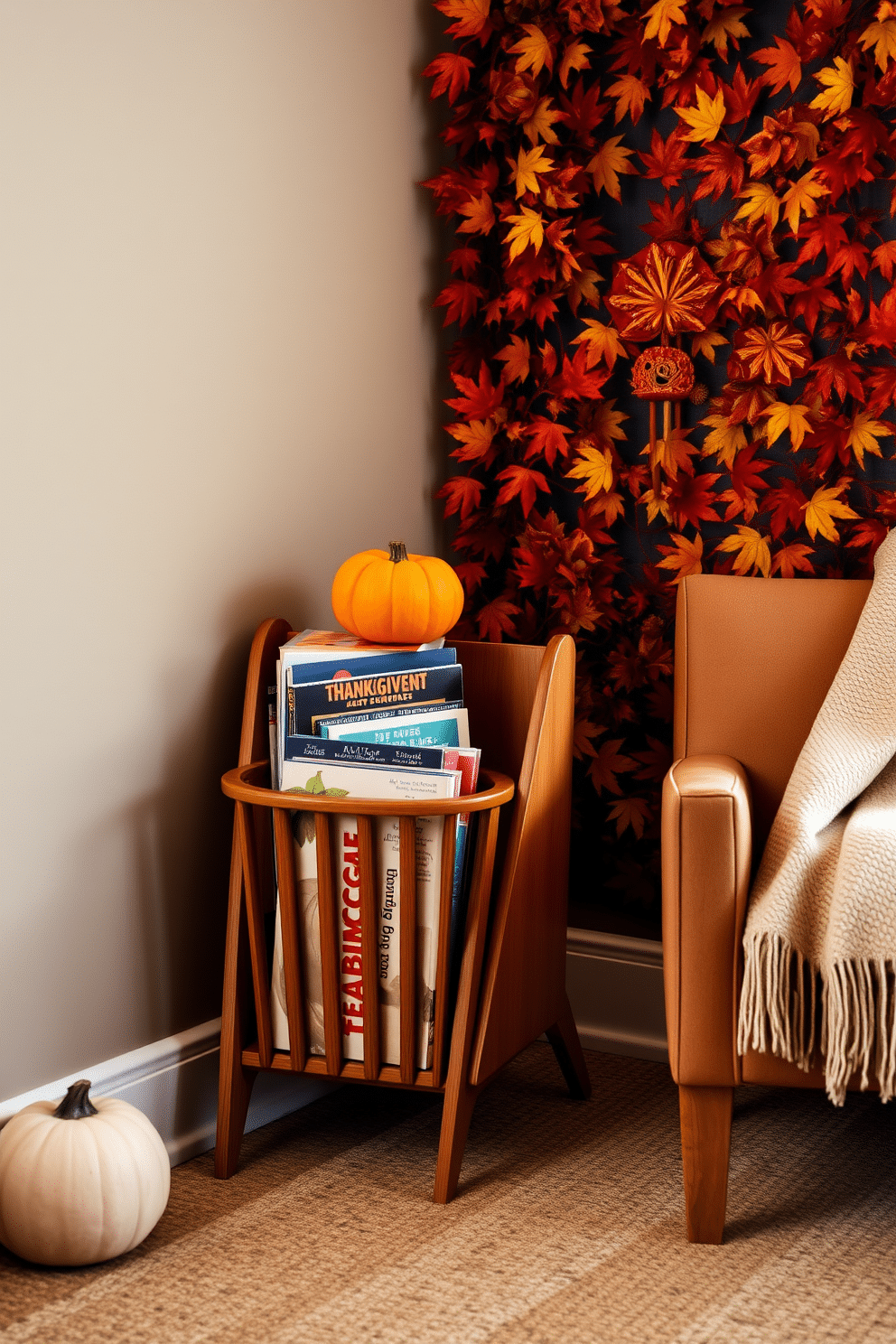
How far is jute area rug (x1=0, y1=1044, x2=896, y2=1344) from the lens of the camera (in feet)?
4.43

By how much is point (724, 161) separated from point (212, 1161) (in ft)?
5.76

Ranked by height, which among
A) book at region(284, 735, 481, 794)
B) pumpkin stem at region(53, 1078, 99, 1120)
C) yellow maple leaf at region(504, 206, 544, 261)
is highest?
yellow maple leaf at region(504, 206, 544, 261)

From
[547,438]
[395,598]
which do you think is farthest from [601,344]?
[395,598]

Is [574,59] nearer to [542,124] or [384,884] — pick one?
[542,124]

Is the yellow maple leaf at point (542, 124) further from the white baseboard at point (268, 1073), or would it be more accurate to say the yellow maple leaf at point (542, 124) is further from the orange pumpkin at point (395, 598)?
the white baseboard at point (268, 1073)

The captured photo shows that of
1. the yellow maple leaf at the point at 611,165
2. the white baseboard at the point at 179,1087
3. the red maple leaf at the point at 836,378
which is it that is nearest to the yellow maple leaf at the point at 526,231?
the yellow maple leaf at the point at 611,165

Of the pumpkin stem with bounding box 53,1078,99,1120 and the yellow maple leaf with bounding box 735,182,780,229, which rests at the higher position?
the yellow maple leaf with bounding box 735,182,780,229

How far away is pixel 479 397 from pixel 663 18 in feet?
2.24

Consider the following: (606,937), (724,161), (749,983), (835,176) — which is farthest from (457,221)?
(749,983)

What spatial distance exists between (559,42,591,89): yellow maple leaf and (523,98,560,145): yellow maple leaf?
49 millimetres

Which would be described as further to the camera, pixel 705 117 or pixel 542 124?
pixel 542 124

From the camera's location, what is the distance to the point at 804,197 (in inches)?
76.2

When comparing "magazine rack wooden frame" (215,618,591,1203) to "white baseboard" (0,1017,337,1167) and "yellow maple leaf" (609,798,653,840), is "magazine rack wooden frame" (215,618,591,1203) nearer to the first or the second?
"white baseboard" (0,1017,337,1167)

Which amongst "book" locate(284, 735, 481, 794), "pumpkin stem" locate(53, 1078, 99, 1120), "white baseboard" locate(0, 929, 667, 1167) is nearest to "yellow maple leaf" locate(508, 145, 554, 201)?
"book" locate(284, 735, 481, 794)
